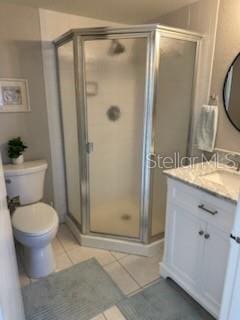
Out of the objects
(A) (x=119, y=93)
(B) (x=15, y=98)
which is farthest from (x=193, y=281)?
(B) (x=15, y=98)

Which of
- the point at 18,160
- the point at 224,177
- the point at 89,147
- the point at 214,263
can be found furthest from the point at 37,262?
the point at 224,177

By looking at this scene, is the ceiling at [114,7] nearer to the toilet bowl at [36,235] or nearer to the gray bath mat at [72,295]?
the toilet bowl at [36,235]

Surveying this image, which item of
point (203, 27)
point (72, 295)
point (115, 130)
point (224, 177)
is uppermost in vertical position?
point (203, 27)

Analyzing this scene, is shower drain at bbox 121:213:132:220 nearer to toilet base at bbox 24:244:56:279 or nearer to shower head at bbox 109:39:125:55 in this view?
toilet base at bbox 24:244:56:279

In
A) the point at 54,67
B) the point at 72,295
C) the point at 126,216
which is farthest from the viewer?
the point at 126,216

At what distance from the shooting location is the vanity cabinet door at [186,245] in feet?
4.88

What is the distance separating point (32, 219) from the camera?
5.96ft

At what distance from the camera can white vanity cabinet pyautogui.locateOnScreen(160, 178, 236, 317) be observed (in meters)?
1.33

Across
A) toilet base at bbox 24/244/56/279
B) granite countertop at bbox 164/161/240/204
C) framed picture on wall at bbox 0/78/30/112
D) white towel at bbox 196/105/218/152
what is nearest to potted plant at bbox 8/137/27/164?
framed picture on wall at bbox 0/78/30/112

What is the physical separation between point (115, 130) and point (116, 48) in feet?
2.48

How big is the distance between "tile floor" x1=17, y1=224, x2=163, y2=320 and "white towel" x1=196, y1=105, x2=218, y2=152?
107 centimetres

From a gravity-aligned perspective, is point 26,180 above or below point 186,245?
above

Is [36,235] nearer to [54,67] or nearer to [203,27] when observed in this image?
[54,67]

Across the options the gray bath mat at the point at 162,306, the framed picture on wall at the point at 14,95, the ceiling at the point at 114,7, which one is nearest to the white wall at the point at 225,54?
the ceiling at the point at 114,7
